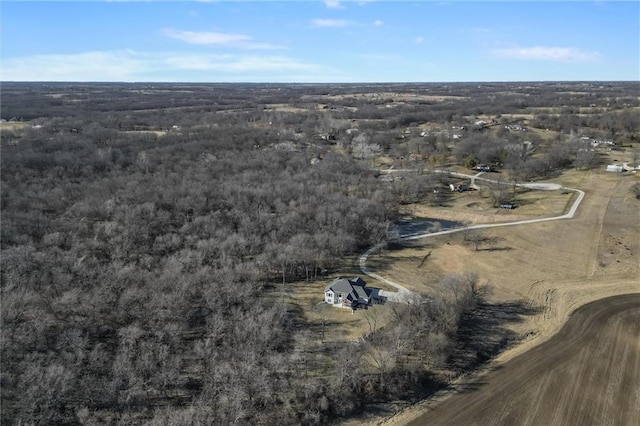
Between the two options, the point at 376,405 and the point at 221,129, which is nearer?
the point at 376,405

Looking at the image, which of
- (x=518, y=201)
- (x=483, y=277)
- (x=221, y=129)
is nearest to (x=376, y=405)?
(x=483, y=277)

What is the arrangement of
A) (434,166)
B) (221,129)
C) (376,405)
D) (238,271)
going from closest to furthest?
(376,405) < (238,271) < (434,166) < (221,129)

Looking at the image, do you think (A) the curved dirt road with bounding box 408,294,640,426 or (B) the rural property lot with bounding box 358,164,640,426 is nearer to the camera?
(A) the curved dirt road with bounding box 408,294,640,426

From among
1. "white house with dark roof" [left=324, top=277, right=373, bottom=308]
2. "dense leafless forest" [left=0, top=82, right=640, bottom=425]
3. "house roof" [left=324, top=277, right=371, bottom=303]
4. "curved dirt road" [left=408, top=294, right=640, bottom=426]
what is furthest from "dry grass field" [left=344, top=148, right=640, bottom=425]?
"white house with dark roof" [left=324, top=277, right=373, bottom=308]

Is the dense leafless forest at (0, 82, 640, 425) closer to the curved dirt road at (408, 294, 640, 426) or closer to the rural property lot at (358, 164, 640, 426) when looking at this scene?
the curved dirt road at (408, 294, 640, 426)

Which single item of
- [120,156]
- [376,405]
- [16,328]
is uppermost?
[120,156]

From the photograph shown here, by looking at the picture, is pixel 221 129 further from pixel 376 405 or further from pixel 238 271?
pixel 376 405

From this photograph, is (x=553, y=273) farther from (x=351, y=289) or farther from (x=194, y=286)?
(x=194, y=286)
